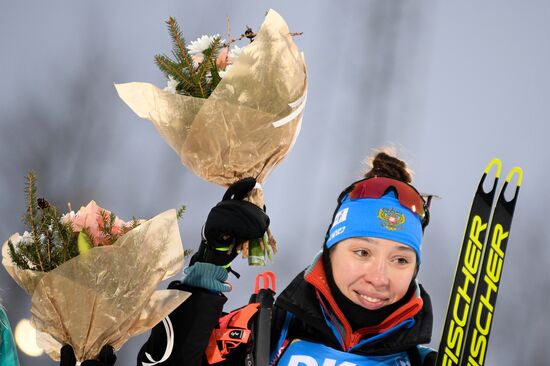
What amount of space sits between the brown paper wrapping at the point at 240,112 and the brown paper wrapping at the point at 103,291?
8.5 inches

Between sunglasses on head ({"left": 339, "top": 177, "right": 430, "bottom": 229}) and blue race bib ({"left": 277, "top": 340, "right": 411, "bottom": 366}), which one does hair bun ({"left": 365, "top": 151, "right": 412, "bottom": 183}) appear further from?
blue race bib ({"left": 277, "top": 340, "right": 411, "bottom": 366})

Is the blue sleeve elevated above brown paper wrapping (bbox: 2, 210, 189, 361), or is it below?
below

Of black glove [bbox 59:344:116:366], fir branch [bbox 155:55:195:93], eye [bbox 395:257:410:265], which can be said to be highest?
fir branch [bbox 155:55:195:93]

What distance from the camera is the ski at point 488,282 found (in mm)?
1750

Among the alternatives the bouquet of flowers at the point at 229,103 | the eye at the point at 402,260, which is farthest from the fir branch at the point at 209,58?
the eye at the point at 402,260

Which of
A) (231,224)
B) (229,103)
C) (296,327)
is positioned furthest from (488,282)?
(229,103)

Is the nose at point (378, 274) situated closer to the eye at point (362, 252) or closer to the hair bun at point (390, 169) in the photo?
the eye at point (362, 252)

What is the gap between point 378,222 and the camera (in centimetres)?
172

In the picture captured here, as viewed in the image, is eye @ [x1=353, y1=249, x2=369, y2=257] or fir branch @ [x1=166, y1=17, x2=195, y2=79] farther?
eye @ [x1=353, y1=249, x2=369, y2=257]

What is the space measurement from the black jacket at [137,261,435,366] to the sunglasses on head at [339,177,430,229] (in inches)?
7.6

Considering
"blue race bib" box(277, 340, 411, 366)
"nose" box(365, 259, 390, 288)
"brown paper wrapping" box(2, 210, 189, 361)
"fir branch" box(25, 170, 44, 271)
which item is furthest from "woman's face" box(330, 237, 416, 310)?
"fir branch" box(25, 170, 44, 271)

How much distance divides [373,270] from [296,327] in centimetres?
27

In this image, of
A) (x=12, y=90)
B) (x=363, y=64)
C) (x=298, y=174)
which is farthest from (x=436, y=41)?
(x=12, y=90)

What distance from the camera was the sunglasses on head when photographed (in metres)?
1.79
